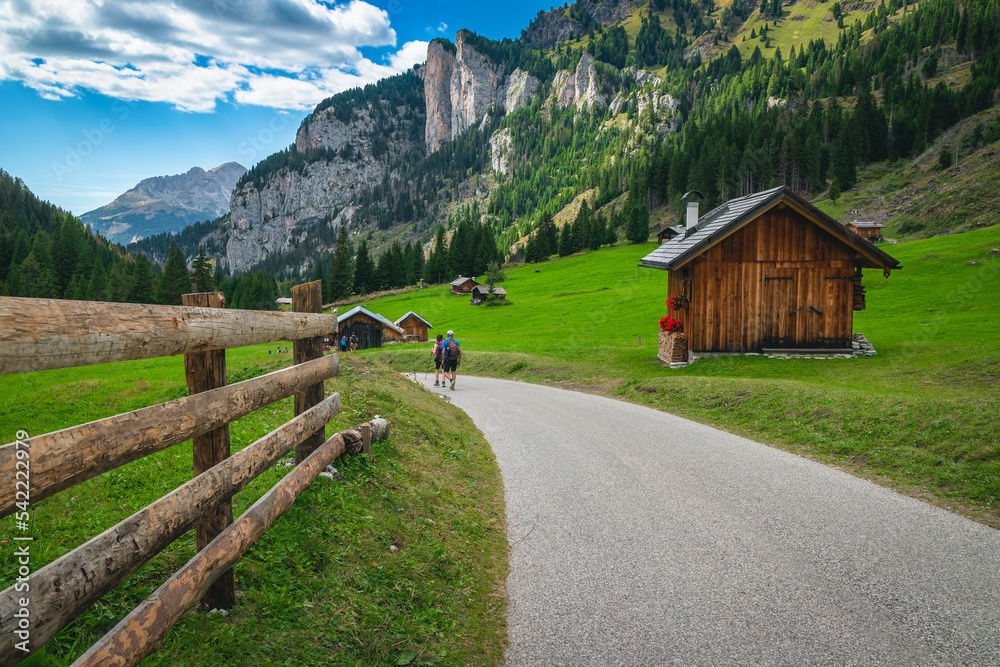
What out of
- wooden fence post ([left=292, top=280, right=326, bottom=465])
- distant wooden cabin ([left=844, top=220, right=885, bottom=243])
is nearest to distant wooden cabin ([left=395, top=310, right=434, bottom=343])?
wooden fence post ([left=292, top=280, right=326, bottom=465])

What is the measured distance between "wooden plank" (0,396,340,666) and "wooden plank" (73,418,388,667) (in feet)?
0.74

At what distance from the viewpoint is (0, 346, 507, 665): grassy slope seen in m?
3.61

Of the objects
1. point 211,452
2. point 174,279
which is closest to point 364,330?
point 174,279

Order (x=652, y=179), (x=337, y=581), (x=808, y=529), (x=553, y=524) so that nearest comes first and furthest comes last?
(x=337, y=581)
(x=808, y=529)
(x=553, y=524)
(x=652, y=179)

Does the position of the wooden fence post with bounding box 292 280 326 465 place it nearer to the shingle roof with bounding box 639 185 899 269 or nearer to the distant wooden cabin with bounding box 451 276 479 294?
the shingle roof with bounding box 639 185 899 269

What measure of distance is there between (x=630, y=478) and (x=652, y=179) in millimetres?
126344

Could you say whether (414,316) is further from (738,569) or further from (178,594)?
(178,594)

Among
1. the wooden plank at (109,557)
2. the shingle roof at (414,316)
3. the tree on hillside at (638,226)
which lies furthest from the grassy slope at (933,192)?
the wooden plank at (109,557)

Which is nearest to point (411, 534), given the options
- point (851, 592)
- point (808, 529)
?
point (851, 592)

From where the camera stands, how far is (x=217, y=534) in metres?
3.95

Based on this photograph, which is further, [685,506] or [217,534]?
[685,506]

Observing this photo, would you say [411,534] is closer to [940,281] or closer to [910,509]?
[910,509]

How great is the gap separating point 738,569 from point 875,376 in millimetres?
16778

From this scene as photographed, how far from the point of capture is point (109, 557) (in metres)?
2.63
